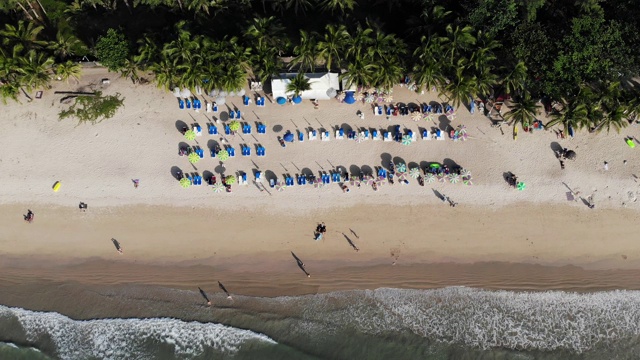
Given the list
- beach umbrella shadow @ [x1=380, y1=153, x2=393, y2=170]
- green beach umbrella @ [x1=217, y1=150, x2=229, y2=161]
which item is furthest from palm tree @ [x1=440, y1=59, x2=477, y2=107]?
green beach umbrella @ [x1=217, y1=150, x2=229, y2=161]

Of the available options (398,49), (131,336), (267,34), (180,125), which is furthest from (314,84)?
(131,336)

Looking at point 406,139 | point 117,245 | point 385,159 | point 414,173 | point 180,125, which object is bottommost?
point 117,245

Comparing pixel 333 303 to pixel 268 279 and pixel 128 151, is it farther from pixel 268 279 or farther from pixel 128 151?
pixel 128 151

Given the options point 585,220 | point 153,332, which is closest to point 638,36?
point 585,220

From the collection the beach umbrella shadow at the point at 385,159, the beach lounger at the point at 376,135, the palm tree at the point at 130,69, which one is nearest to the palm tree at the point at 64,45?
the palm tree at the point at 130,69

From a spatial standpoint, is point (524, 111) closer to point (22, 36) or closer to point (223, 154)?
point (223, 154)
